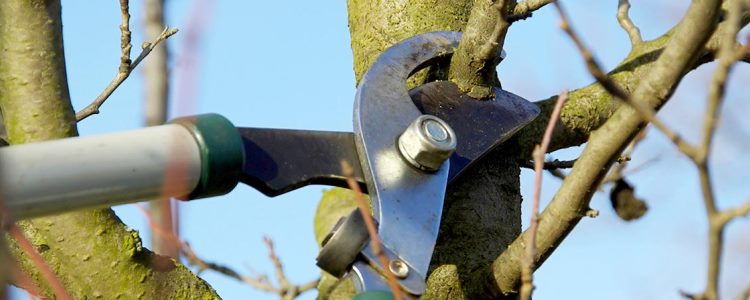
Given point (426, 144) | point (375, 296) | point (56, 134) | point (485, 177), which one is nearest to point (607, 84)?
point (375, 296)

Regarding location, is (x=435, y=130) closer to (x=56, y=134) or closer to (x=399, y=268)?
(x=399, y=268)

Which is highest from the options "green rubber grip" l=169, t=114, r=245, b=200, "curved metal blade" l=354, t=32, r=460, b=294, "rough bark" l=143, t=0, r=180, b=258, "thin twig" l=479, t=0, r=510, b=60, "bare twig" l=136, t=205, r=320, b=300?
"rough bark" l=143, t=0, r=180, b=258

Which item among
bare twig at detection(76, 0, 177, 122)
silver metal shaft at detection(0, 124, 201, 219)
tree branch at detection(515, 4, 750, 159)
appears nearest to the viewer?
silver metal shaft at detection(0, 124, 201, 219)

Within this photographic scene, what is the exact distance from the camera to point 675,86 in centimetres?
142

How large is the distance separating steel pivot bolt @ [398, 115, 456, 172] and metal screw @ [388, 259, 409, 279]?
19 cm

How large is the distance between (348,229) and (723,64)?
0.77 m

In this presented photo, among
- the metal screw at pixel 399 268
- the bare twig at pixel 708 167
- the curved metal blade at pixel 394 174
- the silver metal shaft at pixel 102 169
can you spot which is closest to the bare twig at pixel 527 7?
the curved metal blade at pixel 394 174

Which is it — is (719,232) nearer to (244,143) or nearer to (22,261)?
(244,143)

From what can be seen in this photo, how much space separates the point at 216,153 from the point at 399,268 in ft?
1.10

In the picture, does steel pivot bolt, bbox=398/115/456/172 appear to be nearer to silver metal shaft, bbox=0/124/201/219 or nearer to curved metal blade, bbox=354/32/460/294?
curved metal blade, bbox=354/32/460/294

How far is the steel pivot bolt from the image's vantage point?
1.79m

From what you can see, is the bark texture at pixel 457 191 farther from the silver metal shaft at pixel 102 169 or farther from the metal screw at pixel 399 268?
the silver metal shaft at pixel 102 169

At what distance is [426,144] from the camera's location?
1.79 meters

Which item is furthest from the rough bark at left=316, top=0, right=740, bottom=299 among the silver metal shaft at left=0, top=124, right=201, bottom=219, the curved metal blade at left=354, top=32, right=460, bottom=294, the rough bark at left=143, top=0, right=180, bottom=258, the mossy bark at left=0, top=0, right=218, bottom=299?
the rough bark at left=143, top=0, right=180, bottom=258
